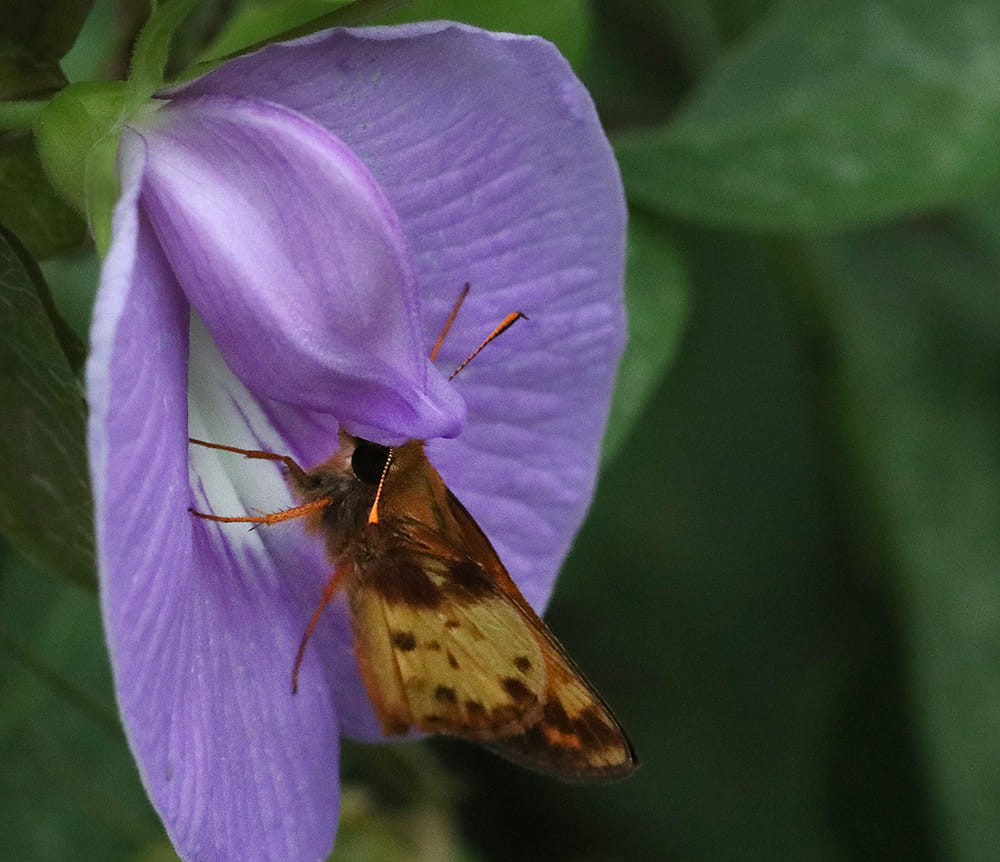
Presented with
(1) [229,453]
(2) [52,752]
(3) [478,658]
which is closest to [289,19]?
(1) [229,453]

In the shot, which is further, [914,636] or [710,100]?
[914,636]

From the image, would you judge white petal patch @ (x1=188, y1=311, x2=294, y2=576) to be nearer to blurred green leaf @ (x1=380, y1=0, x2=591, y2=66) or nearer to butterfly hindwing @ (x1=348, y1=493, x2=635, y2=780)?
butterfly hindwing @ (x1=348, y1=493, x2=635, y2=780)

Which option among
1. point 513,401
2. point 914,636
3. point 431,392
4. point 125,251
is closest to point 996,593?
point 914,636

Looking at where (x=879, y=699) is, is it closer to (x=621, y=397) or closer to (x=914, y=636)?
(x=914, y=636)

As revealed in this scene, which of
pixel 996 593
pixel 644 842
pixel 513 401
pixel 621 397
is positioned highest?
pixel 513 401

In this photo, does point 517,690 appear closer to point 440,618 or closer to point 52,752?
point 440,618

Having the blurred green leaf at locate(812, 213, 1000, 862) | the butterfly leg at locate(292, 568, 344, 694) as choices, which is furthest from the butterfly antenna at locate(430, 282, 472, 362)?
the blurred green leaf at locate(812, 213, 1000, 862)

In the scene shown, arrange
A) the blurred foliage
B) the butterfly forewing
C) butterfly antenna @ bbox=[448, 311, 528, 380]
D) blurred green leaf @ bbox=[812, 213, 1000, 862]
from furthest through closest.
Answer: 1. blurred green leaf @ bbox=[812, 213, 1000, 862]
2. the blurred foliage
3. butterfly antenna @ bbox=[448, 311, 528, 380]
4. the butterfly forewing
